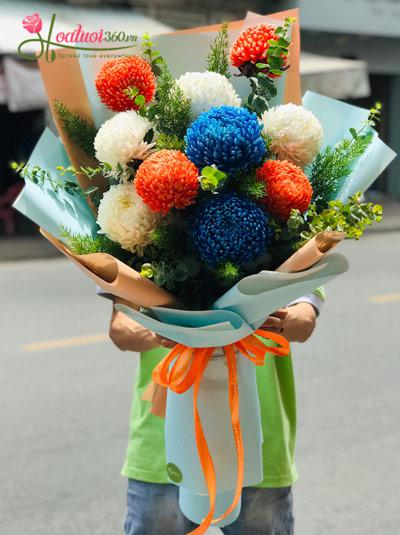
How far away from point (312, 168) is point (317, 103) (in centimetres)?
22

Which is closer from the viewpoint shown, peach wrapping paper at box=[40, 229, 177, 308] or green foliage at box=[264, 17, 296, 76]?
peach wrapping paper at box=[40, 229, 177, 308]

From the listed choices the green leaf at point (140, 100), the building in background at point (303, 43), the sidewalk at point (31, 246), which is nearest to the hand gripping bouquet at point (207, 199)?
the green leaf at point (140, 100)

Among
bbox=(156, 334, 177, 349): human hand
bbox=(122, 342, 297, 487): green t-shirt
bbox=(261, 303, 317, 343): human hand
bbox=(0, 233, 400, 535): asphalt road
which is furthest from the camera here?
bbox=(0, 233, 400, 535): asphalt road

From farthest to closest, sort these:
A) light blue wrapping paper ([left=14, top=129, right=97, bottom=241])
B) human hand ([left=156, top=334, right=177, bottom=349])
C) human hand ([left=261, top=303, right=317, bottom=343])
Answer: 1. human hand ([left=261, top=303, right=317, bottom=343])
2. human hand ([left=156, top=334, right=177, bottom=349])
3. light blue wrapping paper ([left=14, top=129, right=97, bottom=241])

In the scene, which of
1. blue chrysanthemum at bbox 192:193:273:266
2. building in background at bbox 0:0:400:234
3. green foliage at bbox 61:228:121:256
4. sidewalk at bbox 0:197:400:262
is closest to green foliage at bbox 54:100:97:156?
green foliage at bbox 61:228:121:256

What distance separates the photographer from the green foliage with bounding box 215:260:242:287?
1.43 meters

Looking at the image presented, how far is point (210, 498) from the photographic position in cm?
162

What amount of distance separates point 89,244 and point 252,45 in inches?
21.3

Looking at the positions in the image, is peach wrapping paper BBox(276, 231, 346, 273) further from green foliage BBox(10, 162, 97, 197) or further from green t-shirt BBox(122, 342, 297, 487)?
green t-shirt BBox(122, 342, 297, 487)

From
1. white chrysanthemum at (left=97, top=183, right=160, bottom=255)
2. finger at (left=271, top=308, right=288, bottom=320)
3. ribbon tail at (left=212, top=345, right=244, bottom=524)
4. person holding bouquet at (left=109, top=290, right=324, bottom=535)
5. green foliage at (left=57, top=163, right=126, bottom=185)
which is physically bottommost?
person holding bouquet at (left=109, top=290, right=324, bottom=535)

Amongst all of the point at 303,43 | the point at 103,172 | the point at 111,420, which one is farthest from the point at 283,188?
the point at 303,43

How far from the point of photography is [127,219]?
1464mm

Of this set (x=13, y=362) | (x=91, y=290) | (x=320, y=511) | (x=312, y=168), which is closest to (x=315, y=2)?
(x=91, y=290)

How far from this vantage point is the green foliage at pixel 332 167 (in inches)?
63.3
